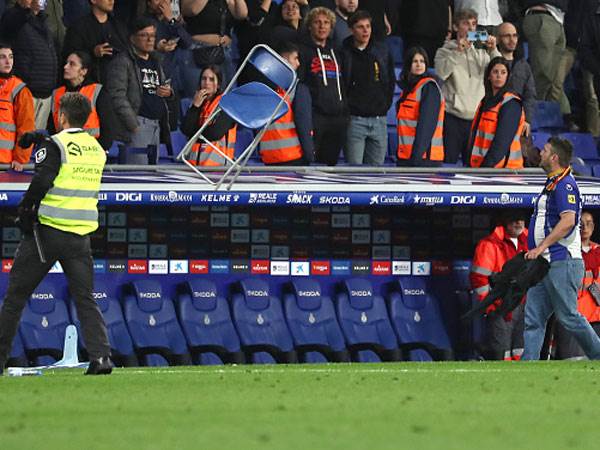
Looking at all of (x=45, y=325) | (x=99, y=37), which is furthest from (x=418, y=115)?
(x=45, y=325)

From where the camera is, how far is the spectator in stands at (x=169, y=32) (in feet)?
60.3

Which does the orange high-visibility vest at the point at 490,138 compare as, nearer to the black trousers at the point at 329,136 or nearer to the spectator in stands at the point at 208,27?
the black trousers at the point at 329,136

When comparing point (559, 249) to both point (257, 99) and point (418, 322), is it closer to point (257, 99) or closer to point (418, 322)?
point (257, 99)

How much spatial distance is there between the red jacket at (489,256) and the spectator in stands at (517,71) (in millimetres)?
2367

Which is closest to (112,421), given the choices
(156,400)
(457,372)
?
(156,400)

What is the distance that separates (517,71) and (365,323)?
380 centimetres

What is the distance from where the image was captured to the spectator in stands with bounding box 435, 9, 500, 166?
62.0ft

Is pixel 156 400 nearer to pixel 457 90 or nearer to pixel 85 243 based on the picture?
pixel 85 243

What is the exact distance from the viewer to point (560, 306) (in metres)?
14.4

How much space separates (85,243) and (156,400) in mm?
1927

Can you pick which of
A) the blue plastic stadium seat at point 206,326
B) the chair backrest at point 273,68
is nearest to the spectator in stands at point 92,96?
the blue plastic stadium seat at point 206,326

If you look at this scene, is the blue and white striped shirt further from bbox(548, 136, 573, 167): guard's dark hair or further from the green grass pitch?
the green grass pitch

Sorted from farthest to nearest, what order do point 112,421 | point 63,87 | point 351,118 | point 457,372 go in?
1. point 351,118
2. point 63,87
3. point 457,372
4. point 112,421

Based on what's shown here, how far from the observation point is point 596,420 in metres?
9.16
